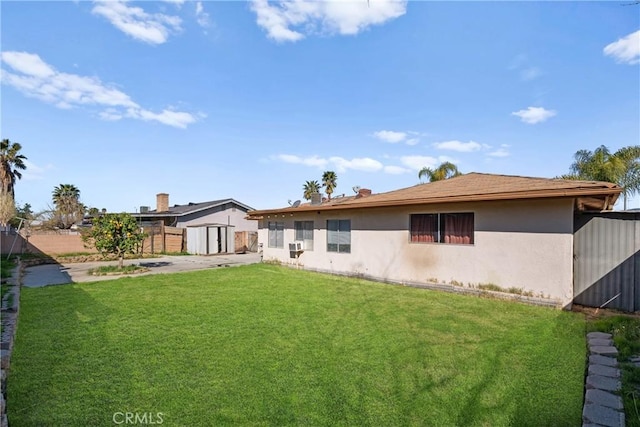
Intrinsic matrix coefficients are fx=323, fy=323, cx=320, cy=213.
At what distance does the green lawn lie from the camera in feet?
9.10

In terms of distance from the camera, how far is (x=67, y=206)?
99.0ft

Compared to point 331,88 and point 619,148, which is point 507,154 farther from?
point 331,88

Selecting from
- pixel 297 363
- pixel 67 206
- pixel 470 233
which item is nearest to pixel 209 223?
pixel 67 206

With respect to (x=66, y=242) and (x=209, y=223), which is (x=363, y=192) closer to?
(x=209, y=223)

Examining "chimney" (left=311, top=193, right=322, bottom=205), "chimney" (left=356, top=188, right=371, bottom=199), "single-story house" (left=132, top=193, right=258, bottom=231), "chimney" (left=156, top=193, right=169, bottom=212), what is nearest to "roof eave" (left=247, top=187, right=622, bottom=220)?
"chimney" (left=311, top=193, right=322, bottom=205)

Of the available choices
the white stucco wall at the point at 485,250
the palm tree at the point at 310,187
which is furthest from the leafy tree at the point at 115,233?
the palm tree at the point at 310,187

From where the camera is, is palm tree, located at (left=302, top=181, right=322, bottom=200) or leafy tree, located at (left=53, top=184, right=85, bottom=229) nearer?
leafy tree, located at (left=53, top=184, right=85, bottom=229)

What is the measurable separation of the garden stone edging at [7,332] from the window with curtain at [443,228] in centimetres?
817

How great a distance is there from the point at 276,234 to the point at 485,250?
8.60 metres

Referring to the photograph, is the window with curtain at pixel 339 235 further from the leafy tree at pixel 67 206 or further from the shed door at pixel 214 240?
the leafy tree at pixel 67 206

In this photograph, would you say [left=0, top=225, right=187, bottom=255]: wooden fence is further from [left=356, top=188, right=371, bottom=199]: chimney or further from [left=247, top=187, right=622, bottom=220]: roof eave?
[left=247, top=187, right=622, bottom=220]: roof eave

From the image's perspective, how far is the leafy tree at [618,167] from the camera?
46.5ft

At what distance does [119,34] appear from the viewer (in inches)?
390

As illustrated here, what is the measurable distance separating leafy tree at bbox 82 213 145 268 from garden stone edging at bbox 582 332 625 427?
13.2 m
